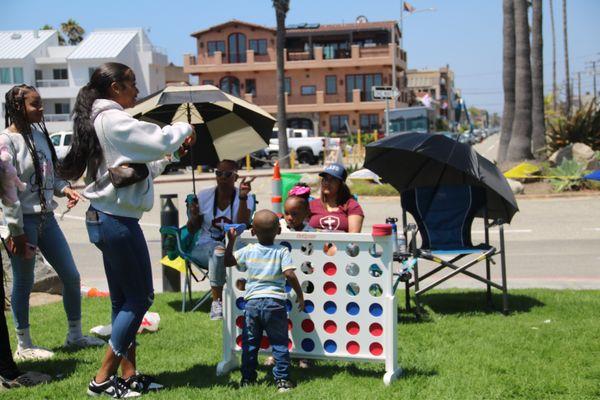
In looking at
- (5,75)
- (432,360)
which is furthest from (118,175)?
(5,75)

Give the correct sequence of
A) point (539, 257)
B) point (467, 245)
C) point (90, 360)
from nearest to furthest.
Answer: point (90, 360) < point (467, 245) < point (539, 257)

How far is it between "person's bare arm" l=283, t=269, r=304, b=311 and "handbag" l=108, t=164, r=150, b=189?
1.14 metres

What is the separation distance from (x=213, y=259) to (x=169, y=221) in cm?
162

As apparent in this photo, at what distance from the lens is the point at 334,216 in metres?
7.11

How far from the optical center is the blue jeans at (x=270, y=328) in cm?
517

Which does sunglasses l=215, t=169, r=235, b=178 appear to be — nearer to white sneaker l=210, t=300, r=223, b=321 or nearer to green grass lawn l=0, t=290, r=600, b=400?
white sneaker l=210, t=300, r=223, b=321

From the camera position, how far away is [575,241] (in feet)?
42.5

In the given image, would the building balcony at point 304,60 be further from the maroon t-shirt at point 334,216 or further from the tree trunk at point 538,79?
the maroon t-shirt at point 334,216

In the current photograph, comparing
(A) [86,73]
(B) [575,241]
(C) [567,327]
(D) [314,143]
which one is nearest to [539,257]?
(B) [575,241]

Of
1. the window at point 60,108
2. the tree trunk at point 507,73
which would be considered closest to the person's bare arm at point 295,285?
the tree trunk at point 507,73

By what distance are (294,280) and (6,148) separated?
85.4 inches

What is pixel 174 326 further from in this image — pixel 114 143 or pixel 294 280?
pixel 114 143

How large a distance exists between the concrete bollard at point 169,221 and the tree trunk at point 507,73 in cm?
1653

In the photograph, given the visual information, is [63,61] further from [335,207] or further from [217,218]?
[335,207]
